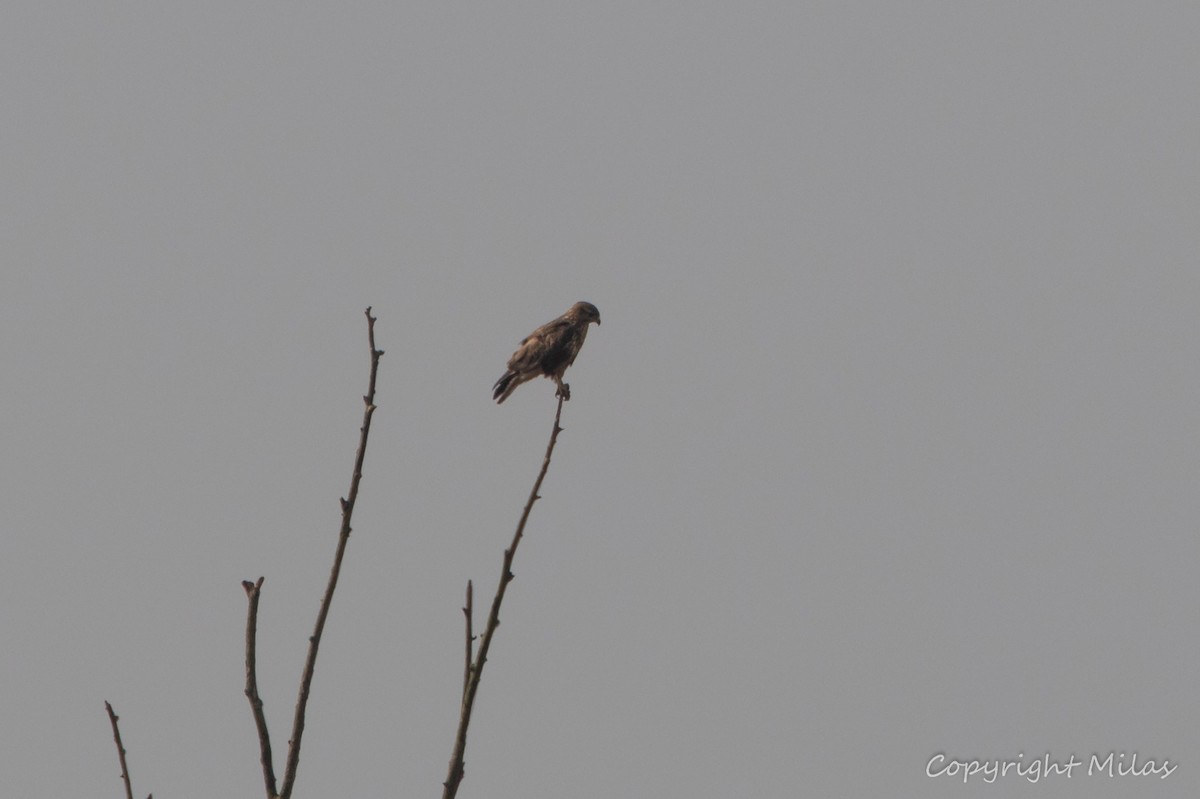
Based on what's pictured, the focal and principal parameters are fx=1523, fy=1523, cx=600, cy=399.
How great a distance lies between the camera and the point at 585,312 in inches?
555

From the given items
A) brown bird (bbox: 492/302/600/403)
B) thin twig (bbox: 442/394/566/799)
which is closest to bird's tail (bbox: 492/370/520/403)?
brown bird (bbox: 492/302/600/403)

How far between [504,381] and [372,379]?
852 centimetres

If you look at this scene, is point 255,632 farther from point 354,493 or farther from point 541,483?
point 541,483

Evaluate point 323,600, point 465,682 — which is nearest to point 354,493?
point 323,600

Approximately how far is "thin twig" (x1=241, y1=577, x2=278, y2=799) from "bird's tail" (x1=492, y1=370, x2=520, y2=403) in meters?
8.96

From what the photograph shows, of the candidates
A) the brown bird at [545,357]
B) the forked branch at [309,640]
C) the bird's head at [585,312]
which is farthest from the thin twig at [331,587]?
the bird's head at [585,312]

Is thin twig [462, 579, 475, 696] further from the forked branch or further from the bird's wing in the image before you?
the bird's wing

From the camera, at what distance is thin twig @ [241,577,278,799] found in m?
4.19

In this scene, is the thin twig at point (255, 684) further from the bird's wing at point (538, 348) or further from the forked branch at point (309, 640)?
the bird's wing at point (538, 348)

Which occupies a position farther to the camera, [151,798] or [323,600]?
[323,600]

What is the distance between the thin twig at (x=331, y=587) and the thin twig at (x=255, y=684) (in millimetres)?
47

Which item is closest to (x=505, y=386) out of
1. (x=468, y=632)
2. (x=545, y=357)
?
(x=545, y=357)

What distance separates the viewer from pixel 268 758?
419 cm

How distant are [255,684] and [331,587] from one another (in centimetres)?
35
